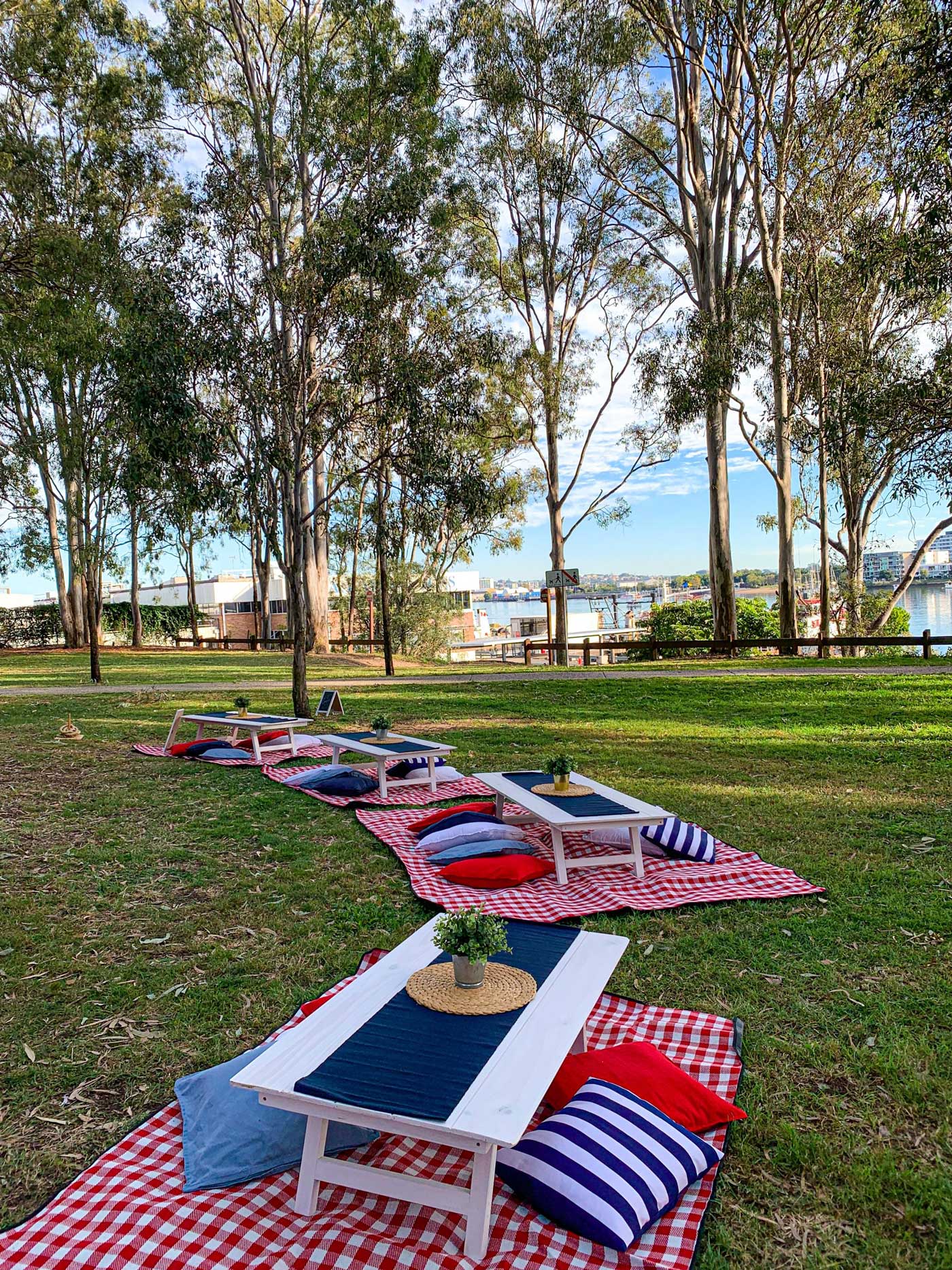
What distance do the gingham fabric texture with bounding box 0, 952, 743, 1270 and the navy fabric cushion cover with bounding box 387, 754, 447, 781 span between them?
5.26 m

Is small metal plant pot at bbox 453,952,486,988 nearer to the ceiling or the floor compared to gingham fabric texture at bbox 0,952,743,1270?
nearer to the ceiling

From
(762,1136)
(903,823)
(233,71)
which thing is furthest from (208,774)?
(233,71)

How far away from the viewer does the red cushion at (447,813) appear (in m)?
6.18

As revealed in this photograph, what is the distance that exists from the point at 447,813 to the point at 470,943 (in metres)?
3.57

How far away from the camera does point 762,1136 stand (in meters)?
2.71

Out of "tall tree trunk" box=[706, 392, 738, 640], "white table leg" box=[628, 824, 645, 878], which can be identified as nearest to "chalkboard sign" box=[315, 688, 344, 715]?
"white table leg" box=[628, 824, 645, 878]

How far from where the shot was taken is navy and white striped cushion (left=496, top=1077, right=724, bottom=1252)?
7.43 feet

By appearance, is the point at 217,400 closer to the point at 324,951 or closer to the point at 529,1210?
the point at 324,951

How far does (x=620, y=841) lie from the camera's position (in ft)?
18.6

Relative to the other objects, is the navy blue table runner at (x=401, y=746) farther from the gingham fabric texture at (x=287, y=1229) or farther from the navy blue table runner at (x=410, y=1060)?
the gingham fabric texture at (x=287, y=1229)

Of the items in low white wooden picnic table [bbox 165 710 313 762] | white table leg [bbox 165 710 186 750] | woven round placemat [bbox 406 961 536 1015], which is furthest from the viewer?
white table leg [bbox 165 710 186 750]

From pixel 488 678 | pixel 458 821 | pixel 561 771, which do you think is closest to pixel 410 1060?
pixel 561 771

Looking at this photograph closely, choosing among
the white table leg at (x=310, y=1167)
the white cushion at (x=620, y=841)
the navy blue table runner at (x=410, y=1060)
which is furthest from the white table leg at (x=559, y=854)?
the white table leg at (x=310, y=1167)

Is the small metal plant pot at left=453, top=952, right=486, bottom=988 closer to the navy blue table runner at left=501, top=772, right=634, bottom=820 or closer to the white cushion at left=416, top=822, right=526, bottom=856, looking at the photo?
the navy blue table runner at left=501, top=772, right=634, bottom=820
